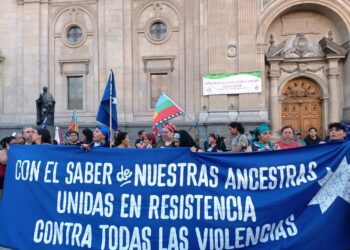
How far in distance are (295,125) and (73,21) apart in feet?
42.0

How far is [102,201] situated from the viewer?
5297mm

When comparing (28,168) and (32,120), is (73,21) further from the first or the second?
(28,168)

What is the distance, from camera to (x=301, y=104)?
70.9ft

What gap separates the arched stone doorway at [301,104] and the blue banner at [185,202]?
17.0 m

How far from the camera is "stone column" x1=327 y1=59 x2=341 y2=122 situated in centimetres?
2080

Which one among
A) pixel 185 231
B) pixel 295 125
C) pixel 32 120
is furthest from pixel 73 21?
pixel 185 231

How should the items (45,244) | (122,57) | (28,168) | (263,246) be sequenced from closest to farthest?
(263,246), (45,244), (28,168), (122,57)

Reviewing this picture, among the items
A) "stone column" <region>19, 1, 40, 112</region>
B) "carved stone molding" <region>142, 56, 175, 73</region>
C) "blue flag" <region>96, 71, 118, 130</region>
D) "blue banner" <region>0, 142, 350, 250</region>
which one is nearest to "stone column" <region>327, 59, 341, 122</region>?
"carved stone molding" <region>142, 56, 175, 73</region>

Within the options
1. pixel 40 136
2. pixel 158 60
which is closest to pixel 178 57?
pixel 158 60

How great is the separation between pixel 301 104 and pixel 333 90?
5.53 feet

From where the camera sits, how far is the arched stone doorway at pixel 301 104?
2144 centimetres

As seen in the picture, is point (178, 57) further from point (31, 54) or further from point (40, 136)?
point (40, 136)

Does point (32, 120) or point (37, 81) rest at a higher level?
point (37, 81)

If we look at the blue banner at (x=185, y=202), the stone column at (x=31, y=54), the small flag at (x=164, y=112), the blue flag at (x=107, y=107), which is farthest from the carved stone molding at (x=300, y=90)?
the blue banner at (x=185, y=202)
